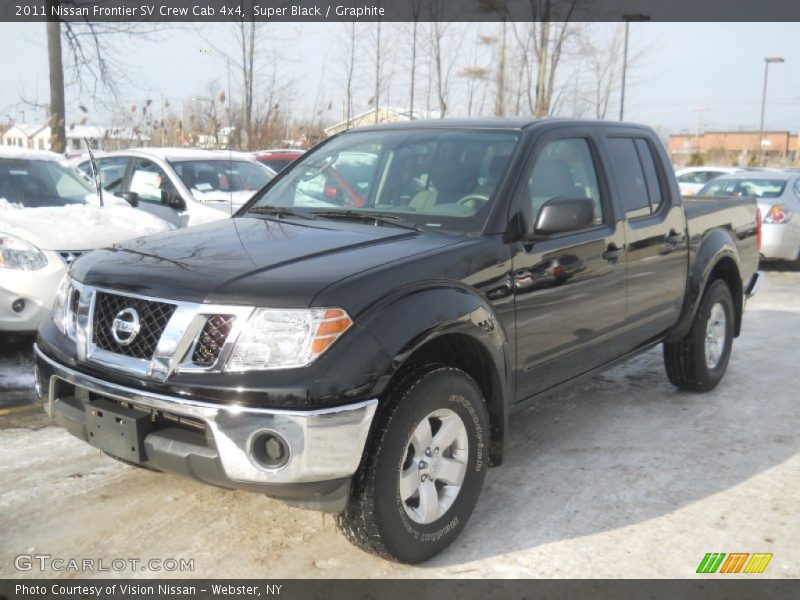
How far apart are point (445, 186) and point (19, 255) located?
11.5ft

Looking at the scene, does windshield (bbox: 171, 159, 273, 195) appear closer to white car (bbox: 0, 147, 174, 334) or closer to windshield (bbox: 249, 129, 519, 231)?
white car (bbox: 0, 147, 174, 334)

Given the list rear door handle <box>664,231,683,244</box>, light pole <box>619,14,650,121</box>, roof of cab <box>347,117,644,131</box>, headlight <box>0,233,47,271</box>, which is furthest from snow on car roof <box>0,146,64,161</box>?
light pole <box>619,14,650,121</box>

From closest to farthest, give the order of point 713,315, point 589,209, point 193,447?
point 193,447, point 589,209, point 713,315

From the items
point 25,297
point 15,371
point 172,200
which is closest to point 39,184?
point 172,200

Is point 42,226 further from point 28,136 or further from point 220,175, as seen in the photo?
point 28,136

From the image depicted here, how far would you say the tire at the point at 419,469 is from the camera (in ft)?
9.65

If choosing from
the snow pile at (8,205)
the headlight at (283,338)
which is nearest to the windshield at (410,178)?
the headlight at (283,338)

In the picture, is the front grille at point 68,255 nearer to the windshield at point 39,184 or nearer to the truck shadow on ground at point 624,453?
the windshield at point 39,184

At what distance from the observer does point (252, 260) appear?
3.20 meters

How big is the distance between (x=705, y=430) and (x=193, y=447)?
3320 mm

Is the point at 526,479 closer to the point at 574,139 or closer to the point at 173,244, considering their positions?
the point at 574,139
